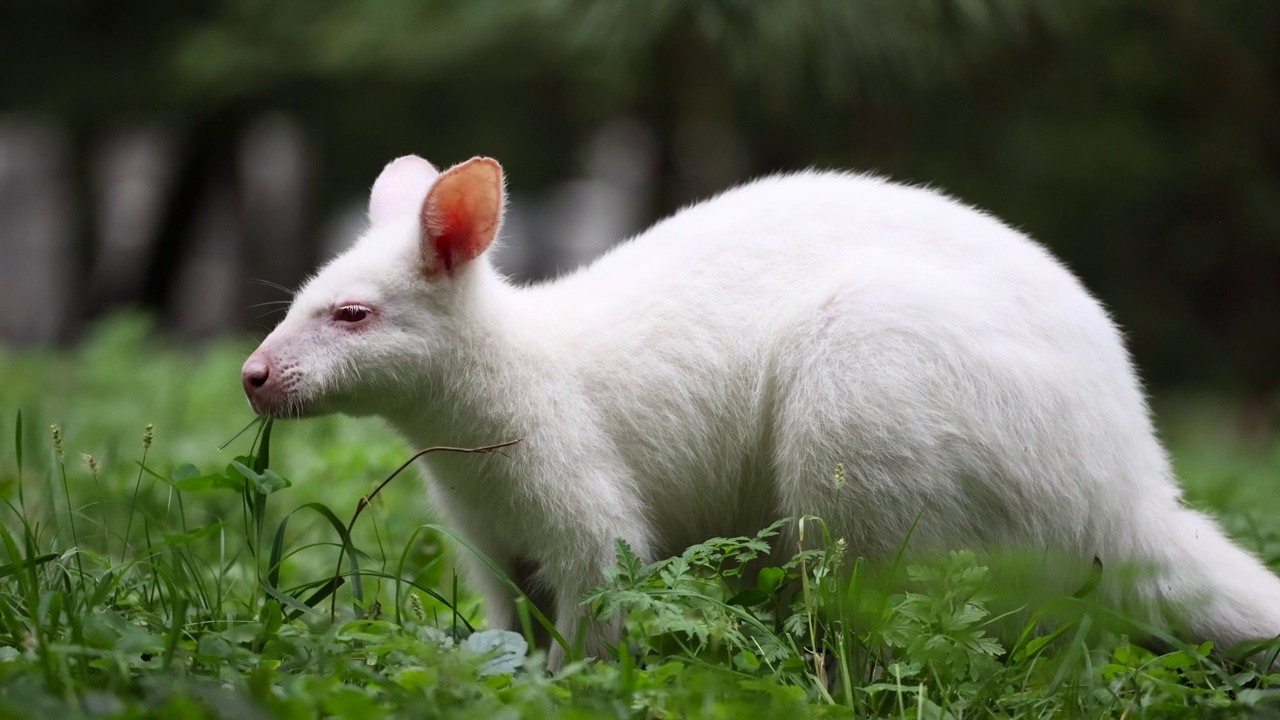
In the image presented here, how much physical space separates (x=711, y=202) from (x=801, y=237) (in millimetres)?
409

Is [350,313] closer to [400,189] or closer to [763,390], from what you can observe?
[400,189]

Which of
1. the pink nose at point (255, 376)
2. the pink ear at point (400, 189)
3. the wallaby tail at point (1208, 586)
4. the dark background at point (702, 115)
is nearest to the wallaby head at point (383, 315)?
the pink nose at point (255, 376)

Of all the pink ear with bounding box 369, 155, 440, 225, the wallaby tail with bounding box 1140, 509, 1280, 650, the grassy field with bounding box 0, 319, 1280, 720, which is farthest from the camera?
the pink ear with bounding box 369, 155, 440, 225

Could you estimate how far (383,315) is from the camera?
3.19 m

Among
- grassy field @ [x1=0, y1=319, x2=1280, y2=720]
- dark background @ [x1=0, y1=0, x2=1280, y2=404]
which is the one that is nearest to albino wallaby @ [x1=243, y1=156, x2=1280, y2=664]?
grassy field @ [x1=0, y1=319, x2=1280, y2=720]

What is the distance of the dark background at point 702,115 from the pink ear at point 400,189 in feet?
5.18

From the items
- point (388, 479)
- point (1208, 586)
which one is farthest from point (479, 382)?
point (1208, 586)

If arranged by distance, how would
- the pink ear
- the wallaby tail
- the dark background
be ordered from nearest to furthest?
the wallaby tail < the pink ear < the dark background

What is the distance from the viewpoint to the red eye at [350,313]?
317 centimetres

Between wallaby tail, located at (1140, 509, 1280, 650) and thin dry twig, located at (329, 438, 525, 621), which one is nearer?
thin dry twig, located at (329, 438, 525, 621)

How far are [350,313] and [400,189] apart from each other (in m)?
0.59

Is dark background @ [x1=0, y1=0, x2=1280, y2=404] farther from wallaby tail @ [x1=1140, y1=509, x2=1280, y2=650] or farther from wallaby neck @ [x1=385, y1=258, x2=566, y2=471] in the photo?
wallaby neck @ [x1=385, y1=258, x2=566, y2=471]

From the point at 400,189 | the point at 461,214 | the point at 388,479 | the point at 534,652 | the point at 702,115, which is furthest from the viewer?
the point at 702,115

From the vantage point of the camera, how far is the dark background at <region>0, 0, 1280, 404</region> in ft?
18.5
